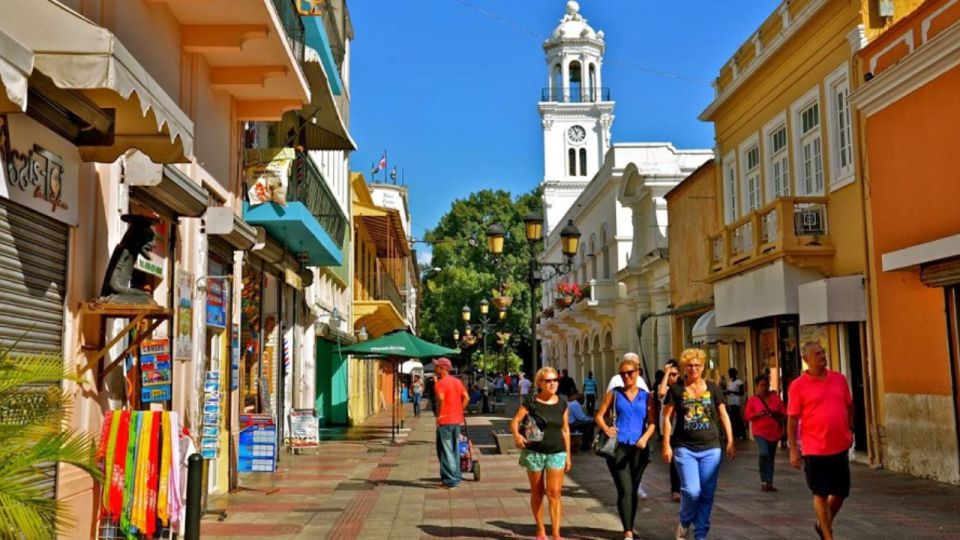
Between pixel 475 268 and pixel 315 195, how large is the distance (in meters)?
47.6

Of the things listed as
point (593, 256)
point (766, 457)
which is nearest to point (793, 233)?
point (766, 457)

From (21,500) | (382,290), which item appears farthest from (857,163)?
(382,290)

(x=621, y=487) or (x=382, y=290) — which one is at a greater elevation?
(x=382, y=290)

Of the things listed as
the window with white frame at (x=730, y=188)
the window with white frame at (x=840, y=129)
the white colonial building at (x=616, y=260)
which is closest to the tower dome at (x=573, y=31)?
the white colonial building at (x=616, y=260)

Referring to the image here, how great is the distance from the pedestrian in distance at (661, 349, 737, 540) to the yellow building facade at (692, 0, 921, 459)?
8.21 meters

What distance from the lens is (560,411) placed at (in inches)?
344

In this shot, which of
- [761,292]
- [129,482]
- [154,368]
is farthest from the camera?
[761,292]

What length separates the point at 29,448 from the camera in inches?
172

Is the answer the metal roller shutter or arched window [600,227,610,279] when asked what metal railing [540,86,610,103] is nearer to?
arched window [600,227,610,279]

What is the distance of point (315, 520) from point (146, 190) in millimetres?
3984

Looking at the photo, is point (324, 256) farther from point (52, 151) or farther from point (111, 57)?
point (111, 57)

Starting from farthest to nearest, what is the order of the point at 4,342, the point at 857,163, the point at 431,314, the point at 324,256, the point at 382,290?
the point at 431,314 → the point at 382,290 → the point at 324,256 → the point at 857,163 → the point at 4,342

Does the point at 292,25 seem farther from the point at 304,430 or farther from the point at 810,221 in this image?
the point at 810,221

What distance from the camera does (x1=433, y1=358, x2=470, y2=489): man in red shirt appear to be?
13.3 meters
